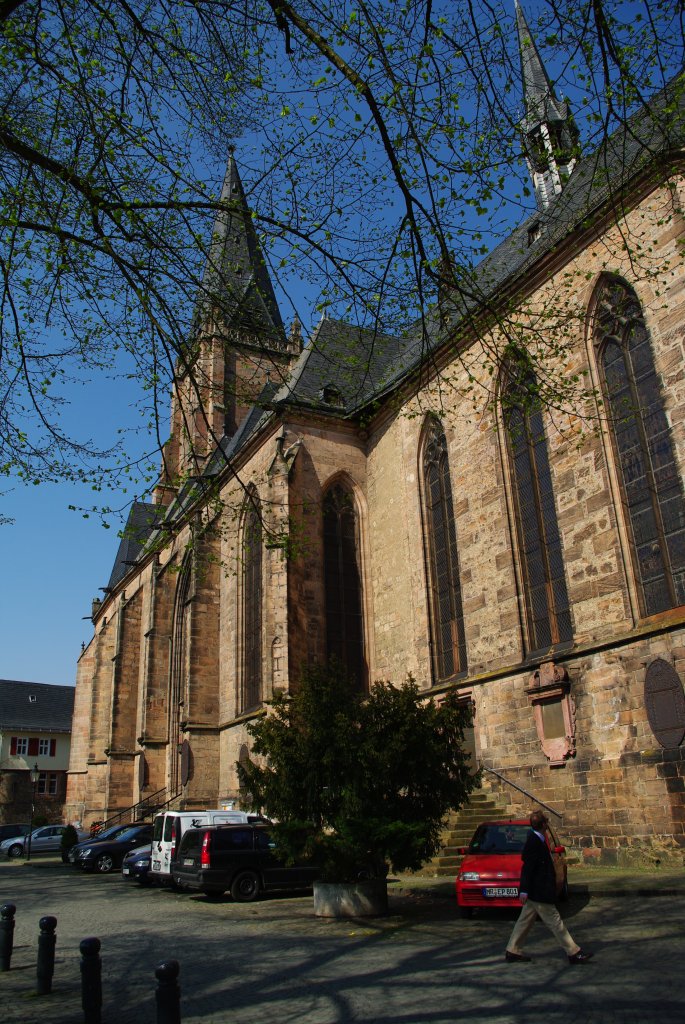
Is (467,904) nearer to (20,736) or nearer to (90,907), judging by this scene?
(90,907)

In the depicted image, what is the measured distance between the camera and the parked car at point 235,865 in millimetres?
12609

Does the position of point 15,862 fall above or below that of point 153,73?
below

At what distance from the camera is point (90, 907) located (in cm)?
1298

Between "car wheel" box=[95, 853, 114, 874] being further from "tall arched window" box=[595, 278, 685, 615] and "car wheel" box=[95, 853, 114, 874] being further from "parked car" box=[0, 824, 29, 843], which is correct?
"parked car" box=[0, 824, 29, 843]

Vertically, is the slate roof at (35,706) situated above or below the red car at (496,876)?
above

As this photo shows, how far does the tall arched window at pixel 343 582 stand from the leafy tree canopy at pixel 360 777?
9081 millimetres

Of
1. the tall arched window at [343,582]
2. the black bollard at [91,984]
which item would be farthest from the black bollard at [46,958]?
the tall arched window at [343,582]

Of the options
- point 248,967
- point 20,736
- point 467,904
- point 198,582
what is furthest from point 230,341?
point 20,736

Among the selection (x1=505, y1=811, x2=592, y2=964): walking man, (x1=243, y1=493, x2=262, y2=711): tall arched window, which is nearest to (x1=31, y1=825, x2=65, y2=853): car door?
(x1=243, y1=493, x2=262, y2=711): tall arched window

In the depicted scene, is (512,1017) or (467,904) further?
(467,904)

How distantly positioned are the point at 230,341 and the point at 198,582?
706 inches

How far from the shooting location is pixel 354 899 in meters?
10.2

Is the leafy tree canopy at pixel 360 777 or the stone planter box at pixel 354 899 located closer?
the leafy tree canopy at pixel 360 777

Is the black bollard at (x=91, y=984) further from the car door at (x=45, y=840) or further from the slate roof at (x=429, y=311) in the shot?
the car door at (x=45, y=840)
